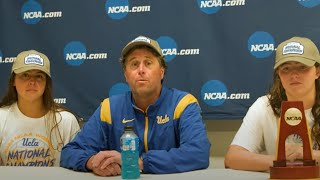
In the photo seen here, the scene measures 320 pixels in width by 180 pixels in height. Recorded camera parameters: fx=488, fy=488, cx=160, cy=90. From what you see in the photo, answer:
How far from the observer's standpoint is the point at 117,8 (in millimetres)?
A: 2820

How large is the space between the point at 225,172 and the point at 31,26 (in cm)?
174

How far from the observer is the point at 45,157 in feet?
7.69

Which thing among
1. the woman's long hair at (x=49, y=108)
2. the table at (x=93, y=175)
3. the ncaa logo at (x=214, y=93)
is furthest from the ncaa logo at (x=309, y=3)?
the woman's long hair at (x=49, y=108)

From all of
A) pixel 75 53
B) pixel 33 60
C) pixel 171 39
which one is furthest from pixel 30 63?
pixel 171 39

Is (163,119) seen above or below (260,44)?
below

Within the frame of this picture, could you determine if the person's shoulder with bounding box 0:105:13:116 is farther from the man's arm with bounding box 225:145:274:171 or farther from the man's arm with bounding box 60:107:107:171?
the man's arm with bounding box 225:145:274:171

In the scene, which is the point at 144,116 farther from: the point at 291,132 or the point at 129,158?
the point at 291,132

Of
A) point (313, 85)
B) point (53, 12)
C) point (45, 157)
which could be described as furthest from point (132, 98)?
point (53, 12)

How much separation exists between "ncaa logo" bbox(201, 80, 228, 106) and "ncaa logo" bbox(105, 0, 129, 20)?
637 mm

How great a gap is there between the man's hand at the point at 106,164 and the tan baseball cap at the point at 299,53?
0.72 metres

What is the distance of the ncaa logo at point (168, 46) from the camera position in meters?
2.70

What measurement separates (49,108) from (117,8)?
74 centimetres

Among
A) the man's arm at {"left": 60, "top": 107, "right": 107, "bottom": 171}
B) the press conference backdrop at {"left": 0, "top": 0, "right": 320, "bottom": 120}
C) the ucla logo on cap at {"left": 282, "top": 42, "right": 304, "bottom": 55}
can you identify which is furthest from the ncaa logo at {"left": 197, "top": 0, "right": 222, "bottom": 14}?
the man's arm at {"left": 60, "top": 107, "right": 107, "bottom": 171}

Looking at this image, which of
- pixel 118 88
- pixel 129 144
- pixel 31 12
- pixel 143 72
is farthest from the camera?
pixel 31 12
